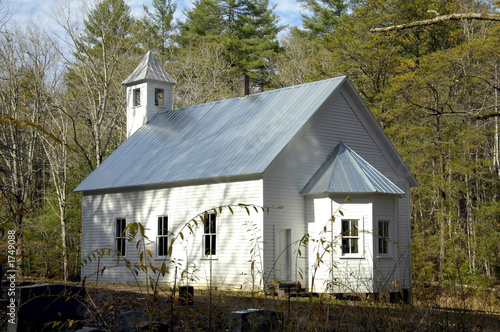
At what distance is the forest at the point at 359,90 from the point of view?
97.3ft

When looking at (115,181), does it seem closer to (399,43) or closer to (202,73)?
(399,43)

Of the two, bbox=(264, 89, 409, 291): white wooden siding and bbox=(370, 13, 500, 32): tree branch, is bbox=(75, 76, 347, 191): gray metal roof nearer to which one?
bbox=(264, 89, 409, 291): white wooden siding

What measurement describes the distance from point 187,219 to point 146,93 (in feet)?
32.6

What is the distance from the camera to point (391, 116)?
32.7m

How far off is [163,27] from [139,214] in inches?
1295

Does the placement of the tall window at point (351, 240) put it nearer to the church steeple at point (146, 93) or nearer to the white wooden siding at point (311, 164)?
the white wooden siding at point (311, 164)

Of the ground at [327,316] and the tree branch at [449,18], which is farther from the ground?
the tree branch at [449,18]

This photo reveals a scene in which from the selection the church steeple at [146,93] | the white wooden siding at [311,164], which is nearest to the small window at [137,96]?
the church steeple at [146,93]

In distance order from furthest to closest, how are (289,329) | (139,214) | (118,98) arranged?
1. (118,98)
2. (139,214)
3. (289,329)

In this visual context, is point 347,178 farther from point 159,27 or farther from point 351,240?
point 159,27

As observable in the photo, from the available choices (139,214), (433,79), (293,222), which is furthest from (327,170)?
(433,79)

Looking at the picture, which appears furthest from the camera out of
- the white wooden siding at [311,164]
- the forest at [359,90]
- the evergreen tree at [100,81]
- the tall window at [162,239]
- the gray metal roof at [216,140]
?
the evergreen tree at [100,81]

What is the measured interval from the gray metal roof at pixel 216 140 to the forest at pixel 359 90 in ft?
10.4

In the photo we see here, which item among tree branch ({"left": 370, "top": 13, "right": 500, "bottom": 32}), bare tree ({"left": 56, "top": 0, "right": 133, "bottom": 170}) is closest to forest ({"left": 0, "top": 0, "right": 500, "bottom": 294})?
bare tree ({"left": 56, "top": 0, "right": 133, "bottom": 170})
